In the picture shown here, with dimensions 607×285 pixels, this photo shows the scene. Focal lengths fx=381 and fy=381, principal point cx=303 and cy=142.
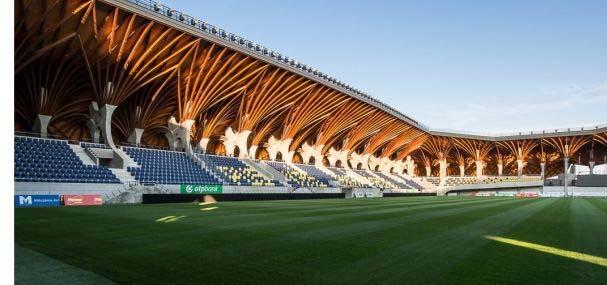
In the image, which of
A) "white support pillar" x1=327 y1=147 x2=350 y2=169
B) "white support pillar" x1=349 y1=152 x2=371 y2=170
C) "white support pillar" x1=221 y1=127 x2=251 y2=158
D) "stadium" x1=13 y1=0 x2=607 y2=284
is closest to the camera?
"stadium" x1=13 y1=0 x2=607 y2=284

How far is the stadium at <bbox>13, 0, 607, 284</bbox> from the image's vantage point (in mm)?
7438

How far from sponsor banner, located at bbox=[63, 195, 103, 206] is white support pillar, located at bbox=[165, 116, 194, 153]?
1701 cm

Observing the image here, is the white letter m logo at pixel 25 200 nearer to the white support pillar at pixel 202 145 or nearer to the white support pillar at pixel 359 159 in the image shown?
the white support pillar at pixel 202 145

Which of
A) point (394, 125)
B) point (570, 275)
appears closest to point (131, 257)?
point (570, 275)

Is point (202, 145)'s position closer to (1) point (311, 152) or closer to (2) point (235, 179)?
(2) point (235, 179)

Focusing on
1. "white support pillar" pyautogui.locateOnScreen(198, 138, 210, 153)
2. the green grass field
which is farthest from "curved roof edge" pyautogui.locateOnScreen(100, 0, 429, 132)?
the green grass field

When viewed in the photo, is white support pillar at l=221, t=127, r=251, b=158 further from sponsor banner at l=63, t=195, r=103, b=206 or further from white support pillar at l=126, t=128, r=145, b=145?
sponsor banner at l=63, t=195, r=103, b=206

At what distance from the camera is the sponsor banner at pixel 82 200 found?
24641 mm

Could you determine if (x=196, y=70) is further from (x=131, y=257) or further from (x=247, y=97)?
(x=131, y=257)

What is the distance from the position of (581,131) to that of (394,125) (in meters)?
43.8

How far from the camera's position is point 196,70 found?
40.3 metres

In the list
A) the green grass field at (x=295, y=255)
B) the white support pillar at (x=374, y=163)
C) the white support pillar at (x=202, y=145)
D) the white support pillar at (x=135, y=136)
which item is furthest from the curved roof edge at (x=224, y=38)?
the white support pillar at (x=374, y=163)

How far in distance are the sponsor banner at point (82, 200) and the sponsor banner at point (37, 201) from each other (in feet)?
1.68

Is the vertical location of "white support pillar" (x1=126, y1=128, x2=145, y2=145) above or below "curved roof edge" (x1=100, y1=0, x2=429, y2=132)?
below
